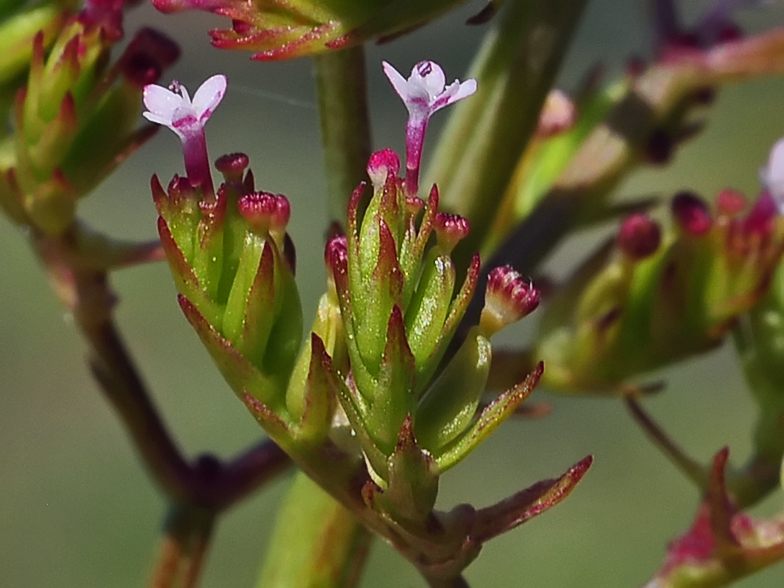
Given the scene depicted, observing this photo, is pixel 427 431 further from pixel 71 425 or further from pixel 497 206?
pixel 71 425

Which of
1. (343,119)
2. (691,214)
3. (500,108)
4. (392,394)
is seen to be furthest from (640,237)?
(392,394)

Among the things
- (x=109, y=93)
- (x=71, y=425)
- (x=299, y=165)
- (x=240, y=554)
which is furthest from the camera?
(x=299, y=165)

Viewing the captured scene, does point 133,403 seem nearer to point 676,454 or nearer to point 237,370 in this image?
point 237,370

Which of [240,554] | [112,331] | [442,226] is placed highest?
[442,226]

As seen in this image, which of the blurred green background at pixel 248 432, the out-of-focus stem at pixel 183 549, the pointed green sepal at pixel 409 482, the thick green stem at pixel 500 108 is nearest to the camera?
the pointed green sepal at pixel 409 482

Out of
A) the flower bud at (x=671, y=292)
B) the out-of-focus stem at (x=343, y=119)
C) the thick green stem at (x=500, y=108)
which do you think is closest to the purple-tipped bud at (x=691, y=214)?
the flower bud at (x=671, y=292)

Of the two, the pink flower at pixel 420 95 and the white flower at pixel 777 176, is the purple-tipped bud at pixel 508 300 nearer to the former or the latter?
the pink flower at pixel 420 95

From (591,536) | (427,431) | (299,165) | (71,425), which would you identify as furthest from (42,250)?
(299,165)
